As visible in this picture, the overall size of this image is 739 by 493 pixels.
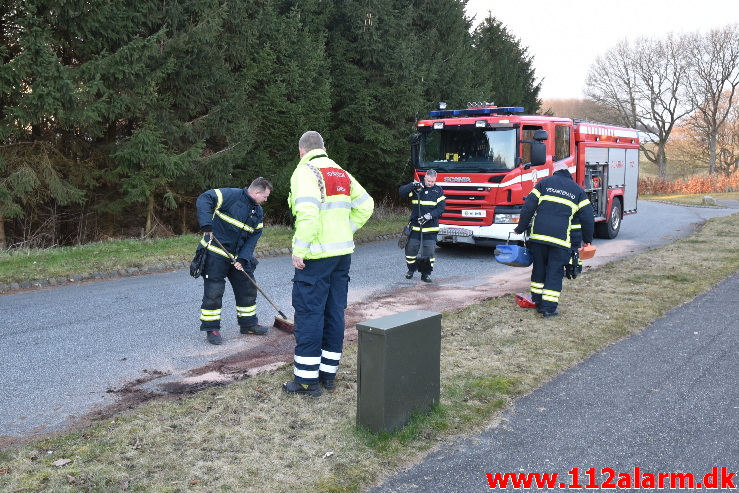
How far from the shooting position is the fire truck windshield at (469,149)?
1244cm

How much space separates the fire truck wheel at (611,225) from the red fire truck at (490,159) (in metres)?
2.75

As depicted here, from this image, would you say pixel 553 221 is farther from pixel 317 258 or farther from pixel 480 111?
pixel 480 111

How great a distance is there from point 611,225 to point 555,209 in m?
10.2

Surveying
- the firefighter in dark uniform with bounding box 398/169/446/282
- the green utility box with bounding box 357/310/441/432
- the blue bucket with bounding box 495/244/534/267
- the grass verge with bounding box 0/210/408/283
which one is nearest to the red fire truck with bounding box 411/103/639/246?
the firefighter in dark uniform with bounding box 398/169/446/282

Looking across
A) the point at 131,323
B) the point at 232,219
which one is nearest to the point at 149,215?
the point at 131,323

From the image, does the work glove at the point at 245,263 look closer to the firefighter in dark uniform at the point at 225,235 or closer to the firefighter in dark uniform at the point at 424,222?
the firefighter in dark uniform at the point at 225,235

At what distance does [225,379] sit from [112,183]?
39.0ft

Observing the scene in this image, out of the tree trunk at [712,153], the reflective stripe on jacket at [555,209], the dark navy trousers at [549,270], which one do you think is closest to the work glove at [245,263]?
the reflective stripe on jacket at [555,209]

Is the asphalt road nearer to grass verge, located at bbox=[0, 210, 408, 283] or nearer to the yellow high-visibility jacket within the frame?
grass verge, located at bbox=[0, 210, 408, 283]

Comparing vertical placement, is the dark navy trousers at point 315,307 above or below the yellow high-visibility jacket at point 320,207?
below

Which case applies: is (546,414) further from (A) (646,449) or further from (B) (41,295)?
(B) (41,295)

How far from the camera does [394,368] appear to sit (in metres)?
4.24

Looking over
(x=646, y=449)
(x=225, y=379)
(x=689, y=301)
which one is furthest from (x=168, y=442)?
(x=689, y=301)

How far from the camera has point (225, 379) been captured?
5.60 meters
